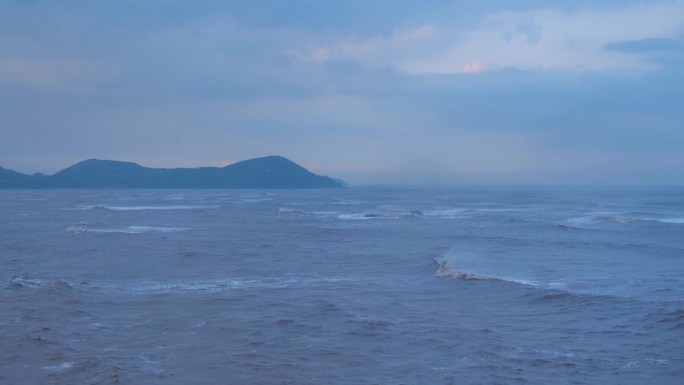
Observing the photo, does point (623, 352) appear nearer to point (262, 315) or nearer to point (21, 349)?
point (262, 315)

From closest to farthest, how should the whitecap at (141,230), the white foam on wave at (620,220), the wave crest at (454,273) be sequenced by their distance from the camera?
the wave crest at (454,273) → the whitecap at (141,230) → the white foam on wave at (620,220)

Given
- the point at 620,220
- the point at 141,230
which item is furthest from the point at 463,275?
the point at 620,220

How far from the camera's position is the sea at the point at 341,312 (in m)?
13.5

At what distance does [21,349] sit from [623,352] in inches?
557

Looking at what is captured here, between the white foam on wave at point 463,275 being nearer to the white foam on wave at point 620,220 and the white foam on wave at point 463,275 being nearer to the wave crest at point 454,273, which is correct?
the wave crest at point 454,273

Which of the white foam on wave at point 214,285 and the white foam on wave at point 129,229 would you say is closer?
the white foam on wave at point 214,285

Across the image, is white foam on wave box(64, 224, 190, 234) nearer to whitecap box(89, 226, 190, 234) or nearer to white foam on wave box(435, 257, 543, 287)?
whitecap box(89, 226, 190, 234)

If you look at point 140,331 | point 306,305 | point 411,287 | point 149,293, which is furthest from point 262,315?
point 411,287

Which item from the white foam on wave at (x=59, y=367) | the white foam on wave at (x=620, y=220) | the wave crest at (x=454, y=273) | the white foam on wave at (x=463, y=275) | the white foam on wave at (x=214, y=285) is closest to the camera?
the white foam on wave at (x=59, y=367)

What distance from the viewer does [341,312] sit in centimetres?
1870

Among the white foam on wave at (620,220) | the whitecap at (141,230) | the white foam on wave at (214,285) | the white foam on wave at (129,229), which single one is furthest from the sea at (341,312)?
the white foam on wave at (620,220)

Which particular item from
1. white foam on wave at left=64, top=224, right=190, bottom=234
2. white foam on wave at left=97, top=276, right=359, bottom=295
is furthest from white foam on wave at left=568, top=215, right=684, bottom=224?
white foam on wave at left=97, top=276, right=359, bottom=295

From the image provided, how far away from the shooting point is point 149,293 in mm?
21250

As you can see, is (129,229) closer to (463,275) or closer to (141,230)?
(141,230)
